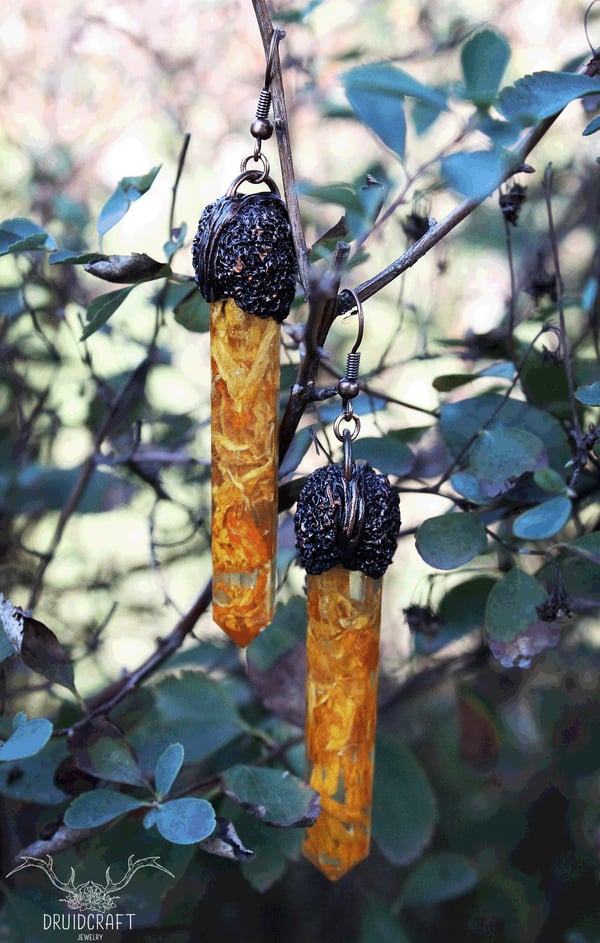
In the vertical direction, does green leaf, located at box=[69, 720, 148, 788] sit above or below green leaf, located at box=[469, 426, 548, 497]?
below

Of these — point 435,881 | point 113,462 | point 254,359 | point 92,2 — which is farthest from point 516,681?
point 92,2

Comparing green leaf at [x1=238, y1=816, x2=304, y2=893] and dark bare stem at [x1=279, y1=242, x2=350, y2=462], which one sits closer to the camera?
dark bare stem at [x1=279, y1=242, x2=350, y2=462]

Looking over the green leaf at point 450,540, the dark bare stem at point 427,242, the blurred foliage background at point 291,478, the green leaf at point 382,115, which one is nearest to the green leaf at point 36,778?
the blurred foliage background at point 291,478

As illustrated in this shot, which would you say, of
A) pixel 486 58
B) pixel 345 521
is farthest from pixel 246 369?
pixel 486 58

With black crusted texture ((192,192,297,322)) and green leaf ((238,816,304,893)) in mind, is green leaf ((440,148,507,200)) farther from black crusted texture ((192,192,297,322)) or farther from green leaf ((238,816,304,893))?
green leaf ((238,816,304,893))

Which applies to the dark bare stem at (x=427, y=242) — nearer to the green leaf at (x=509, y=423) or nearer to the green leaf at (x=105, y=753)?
the green leaf at (x=509, y=423)

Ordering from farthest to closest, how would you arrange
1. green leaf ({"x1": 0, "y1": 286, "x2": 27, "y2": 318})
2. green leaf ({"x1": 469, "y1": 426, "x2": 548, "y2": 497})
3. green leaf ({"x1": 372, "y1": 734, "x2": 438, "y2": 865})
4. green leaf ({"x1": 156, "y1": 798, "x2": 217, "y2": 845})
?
green leaf ({"x1": 0, "y1": 286, "x2": 27, "y2": 318})
green leaf ({"x1": 372, "y1": 734, "x2": 438, "y2": 865})
green leaf ({"x1": 469, "y1": 426, "x2": 548, "y2": 497})
green leaf ({"x1": 156, "y1": 798, "x2": 217, "y2": 845})

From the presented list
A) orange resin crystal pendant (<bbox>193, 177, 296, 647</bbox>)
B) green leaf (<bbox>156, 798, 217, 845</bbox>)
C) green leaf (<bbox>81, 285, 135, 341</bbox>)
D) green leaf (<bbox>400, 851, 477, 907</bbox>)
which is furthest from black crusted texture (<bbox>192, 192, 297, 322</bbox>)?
green leaf (<bbox>400, 851, 477, 907</bbox>)

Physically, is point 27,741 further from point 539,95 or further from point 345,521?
point 539,95
